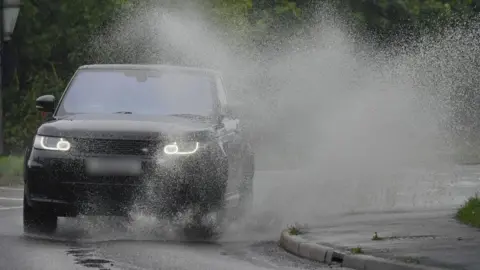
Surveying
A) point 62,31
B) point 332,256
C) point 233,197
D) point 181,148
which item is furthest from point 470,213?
point 62,31

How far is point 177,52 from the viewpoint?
38875 millimetres

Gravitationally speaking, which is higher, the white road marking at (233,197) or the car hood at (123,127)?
the car hood at (123,127)

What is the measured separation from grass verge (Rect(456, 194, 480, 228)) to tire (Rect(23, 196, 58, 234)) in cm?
405

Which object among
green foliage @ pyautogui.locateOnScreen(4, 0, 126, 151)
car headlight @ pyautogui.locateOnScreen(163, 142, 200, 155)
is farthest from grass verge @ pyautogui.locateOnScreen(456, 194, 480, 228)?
green foliage @ pyautogui.locateOnScreen(4, 0, 126, 151)

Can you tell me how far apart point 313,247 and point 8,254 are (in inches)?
102

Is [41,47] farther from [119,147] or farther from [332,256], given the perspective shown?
[332,256]

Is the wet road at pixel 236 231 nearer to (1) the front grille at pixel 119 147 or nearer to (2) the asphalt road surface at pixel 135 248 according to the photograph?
(2) the asphalt road surface at pixel 135 248

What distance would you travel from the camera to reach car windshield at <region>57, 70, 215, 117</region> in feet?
51.6

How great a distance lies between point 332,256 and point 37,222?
3327 millimetres

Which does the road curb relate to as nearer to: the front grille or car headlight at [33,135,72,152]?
the front grille

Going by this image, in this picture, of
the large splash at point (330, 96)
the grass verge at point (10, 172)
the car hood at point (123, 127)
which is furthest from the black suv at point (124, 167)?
the grass verge at point (10, 172)

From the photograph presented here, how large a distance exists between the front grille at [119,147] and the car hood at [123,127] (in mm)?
46

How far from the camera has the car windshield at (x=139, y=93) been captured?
51.6 feet

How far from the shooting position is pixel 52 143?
47.8 feet
